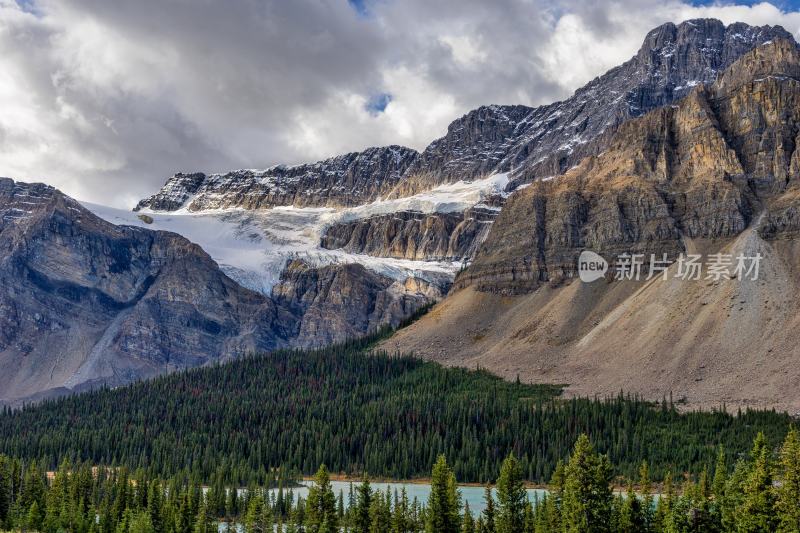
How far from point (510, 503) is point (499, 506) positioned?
14.9ft

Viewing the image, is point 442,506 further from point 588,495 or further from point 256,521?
point 256,521

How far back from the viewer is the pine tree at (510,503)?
81.5m

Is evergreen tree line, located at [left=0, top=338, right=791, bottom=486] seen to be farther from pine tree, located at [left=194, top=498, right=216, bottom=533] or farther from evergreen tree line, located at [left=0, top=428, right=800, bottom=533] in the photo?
pine tree, located at [left=194, top=498, right=216, bottom=533]

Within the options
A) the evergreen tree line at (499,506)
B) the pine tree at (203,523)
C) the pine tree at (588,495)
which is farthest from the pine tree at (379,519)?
the pine tree at (588,495)

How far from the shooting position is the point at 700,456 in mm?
146125

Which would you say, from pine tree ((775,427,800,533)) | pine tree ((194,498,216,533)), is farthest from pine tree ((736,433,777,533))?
pine tree ((194,498,216,533))

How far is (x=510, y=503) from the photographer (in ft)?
271

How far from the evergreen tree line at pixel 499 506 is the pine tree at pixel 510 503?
94 millimetres

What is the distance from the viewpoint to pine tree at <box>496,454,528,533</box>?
81.5m

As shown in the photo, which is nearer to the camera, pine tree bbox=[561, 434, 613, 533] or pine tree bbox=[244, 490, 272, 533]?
pine tree bbox=[561, 434, 613, 533]

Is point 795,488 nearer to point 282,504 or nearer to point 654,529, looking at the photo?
point 654,529

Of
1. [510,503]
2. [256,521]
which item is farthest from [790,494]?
[256,521]

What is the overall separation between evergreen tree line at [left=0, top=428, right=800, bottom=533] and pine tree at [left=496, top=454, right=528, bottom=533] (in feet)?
0.31

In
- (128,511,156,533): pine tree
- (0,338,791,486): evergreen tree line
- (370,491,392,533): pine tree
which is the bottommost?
(128,511,156,533): pine tree
